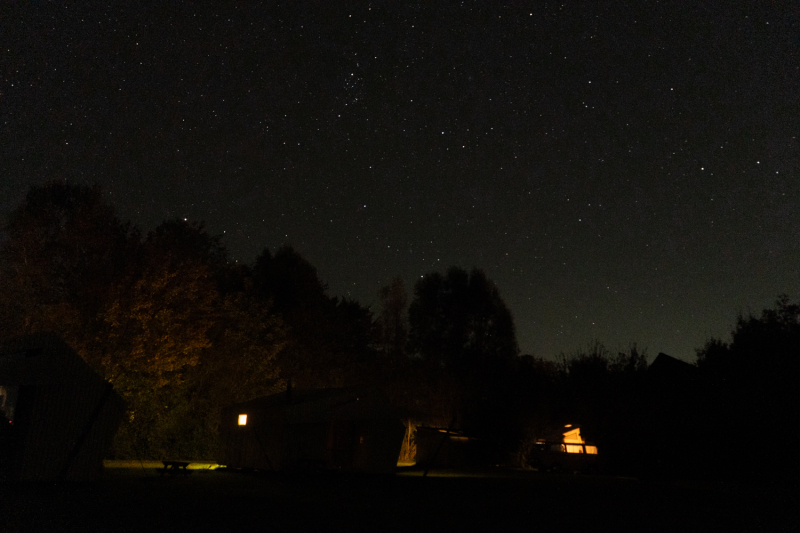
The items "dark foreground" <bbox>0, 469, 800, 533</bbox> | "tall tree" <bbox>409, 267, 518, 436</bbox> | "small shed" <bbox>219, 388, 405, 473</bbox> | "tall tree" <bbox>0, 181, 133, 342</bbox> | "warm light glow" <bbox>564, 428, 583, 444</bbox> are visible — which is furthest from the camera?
"tall tree" <bbox>409, 267, 518, 436</bbox>

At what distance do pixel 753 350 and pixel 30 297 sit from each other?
32.4 meters

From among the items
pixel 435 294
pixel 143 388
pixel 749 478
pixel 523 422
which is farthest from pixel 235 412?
pixel 435 294

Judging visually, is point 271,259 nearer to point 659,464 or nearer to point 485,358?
point 485,358

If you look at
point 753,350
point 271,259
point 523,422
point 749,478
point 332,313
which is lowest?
point 749,478

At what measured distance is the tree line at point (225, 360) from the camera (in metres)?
28.0

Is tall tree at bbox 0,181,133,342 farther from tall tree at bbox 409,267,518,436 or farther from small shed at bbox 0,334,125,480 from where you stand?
tall tree at bbox 409,267,518,436

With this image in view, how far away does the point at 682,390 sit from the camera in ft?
103

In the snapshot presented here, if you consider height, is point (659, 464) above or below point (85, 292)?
below

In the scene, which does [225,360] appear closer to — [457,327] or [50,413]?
[50,413]

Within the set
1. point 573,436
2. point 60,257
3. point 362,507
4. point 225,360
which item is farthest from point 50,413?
point 573,436

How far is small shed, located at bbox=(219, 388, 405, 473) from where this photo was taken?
2378 centimetres

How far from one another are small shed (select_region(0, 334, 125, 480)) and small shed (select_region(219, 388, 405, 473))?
7344 mm

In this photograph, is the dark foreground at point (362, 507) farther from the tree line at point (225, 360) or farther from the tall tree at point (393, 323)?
the tall tree at point (393, 323)

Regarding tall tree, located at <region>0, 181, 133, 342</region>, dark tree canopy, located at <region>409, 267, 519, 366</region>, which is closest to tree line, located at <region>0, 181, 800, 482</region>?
tall tree, located at <region>0, 181, 133, 342</region>
